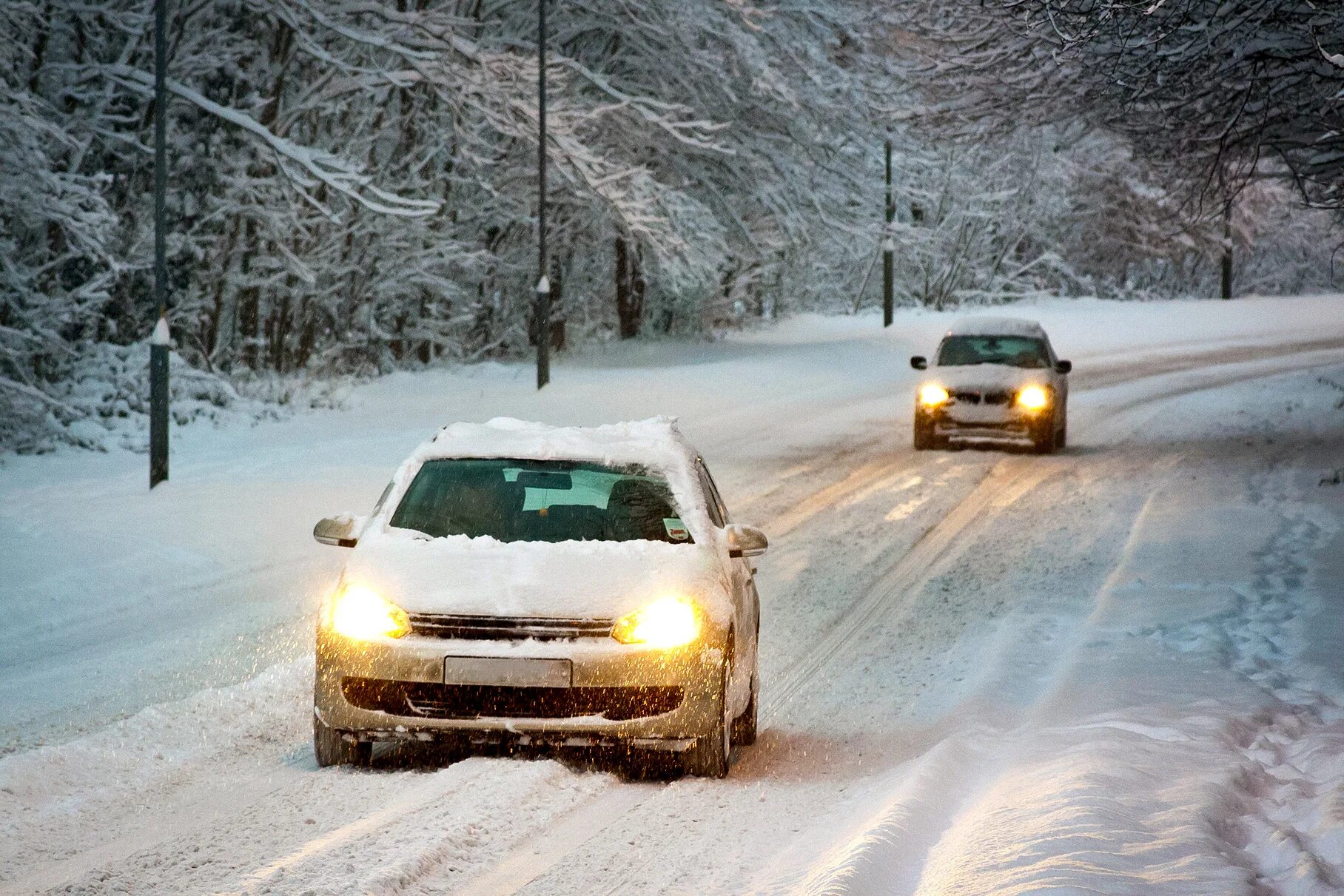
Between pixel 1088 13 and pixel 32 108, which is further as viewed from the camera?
pixel 32 108

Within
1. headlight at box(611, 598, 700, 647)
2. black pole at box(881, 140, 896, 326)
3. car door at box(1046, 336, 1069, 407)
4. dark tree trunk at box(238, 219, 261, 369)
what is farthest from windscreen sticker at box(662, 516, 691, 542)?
black pole at box(881, 140, 896, 326)

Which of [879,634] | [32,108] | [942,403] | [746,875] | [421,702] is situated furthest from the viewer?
[942,403]

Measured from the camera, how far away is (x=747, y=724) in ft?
27.1

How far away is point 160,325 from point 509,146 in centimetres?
1761

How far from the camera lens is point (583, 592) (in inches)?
285

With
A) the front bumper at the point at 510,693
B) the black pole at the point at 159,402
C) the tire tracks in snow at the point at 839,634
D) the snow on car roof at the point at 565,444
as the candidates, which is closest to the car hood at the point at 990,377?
the tire tracks in snow at the point at 839,634

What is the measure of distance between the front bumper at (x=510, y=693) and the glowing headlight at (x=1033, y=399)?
1588 centimetres

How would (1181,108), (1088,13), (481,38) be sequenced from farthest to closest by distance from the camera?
1. (481,38)
2. (1181,108)
3. (1088,13)

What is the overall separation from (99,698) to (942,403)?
589 inches

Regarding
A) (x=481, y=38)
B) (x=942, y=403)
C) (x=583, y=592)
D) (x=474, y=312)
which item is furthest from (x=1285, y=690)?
(x=474, y=312)

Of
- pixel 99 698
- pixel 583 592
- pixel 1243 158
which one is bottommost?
pixel 99 698

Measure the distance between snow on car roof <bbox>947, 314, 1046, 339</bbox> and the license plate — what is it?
1761 centimetres

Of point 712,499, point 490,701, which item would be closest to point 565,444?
point 712,499

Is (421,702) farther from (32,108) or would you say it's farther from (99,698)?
(32,108)
